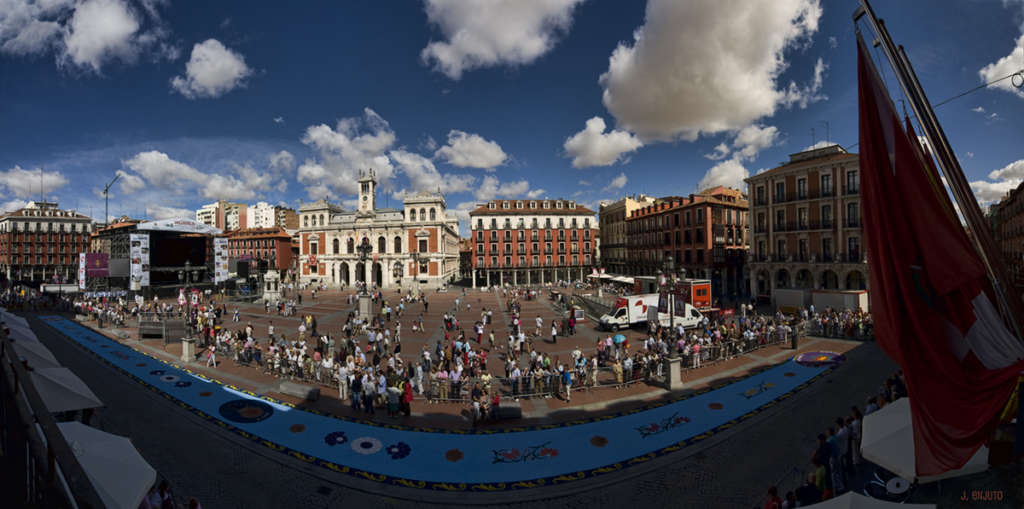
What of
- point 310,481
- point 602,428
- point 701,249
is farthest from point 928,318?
point 701,249

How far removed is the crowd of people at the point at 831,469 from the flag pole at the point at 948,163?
4.34 metres

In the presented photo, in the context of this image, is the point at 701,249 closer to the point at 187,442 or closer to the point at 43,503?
the point at 187,442

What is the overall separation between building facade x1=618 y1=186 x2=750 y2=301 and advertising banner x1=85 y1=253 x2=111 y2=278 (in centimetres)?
6301

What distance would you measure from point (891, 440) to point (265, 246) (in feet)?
293

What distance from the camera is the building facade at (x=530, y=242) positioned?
63062mm

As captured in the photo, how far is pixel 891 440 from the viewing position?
754cm

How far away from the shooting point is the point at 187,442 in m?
10.6

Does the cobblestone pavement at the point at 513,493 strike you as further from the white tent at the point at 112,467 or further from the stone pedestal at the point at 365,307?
the stone pedestal at the point at 365,307

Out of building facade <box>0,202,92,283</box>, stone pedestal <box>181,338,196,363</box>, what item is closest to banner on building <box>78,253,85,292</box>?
stone pedestal <box>181,338,196,363</box>

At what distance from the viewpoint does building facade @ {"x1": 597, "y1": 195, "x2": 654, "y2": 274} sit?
64.6 meters

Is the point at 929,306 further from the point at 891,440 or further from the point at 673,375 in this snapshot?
the point at 673,375

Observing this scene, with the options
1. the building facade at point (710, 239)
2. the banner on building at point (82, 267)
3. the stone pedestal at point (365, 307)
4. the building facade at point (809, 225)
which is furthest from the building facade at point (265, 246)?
the building facade at point (809, 225)

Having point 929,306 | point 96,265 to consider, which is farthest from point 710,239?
point 96,265

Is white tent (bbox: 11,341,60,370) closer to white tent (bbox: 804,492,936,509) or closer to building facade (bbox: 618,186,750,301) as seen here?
white tent (bbox: 804,492,936,509)
